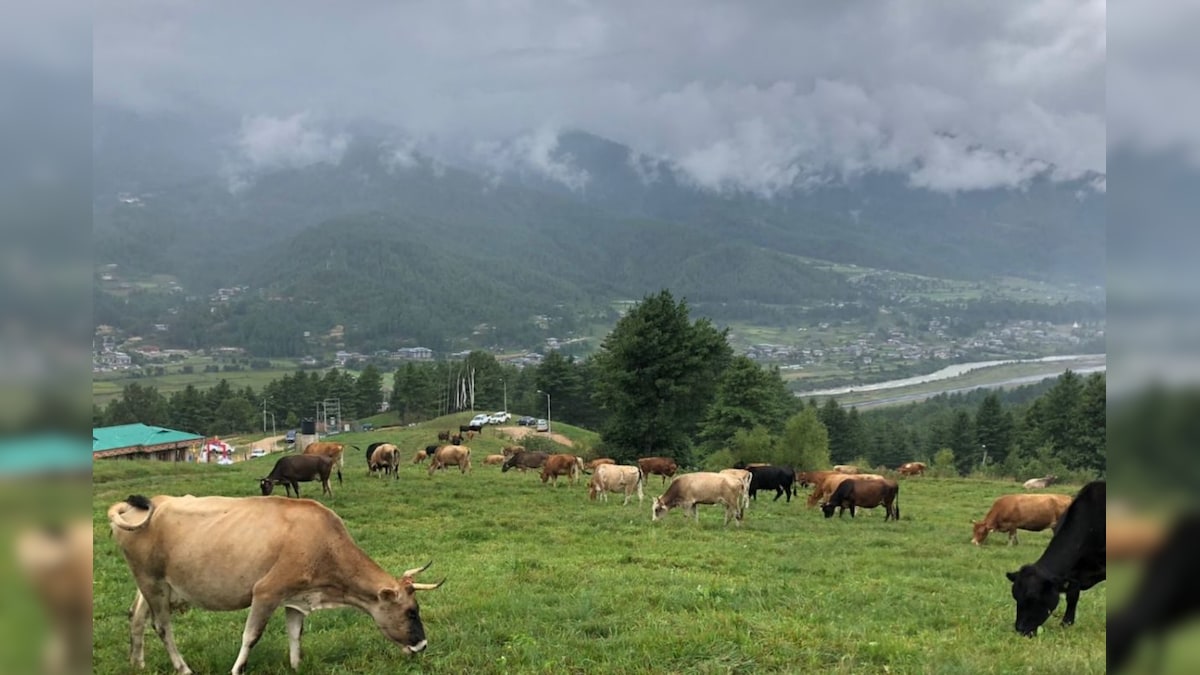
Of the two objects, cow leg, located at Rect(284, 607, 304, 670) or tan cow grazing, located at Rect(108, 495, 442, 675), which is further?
cow leg, located at Rect(284, 607, 304, 670)

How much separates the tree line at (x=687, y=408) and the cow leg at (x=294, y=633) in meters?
3.50

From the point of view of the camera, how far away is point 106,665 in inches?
269

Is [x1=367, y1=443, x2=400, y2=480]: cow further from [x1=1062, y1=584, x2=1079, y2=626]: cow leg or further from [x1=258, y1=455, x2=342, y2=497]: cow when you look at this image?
[x1=1062, y1=584, x2=1079, y2=626]: cow leg

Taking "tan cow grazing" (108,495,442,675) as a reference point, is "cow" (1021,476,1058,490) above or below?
below

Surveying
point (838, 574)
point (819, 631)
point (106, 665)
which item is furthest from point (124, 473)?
point (819, 631)

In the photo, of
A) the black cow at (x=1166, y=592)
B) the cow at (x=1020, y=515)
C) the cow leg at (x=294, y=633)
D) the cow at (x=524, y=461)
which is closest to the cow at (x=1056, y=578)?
the cow leg at (x=294, y=633)

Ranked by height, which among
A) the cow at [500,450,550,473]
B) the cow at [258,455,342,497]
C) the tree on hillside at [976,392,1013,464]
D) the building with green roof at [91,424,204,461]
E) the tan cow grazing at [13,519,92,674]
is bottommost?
the tree on hillside at [976,392,1013,464]

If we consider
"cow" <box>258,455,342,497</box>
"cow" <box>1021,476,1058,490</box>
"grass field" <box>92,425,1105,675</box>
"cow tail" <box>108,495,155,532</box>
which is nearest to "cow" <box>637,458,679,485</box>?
"grass field" <box>92,425,1105,675</box>

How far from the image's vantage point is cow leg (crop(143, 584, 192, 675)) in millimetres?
6621

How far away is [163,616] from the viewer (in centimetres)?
667

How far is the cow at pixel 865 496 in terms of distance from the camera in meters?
21.1

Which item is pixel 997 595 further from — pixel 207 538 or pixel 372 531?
pixel 372 531

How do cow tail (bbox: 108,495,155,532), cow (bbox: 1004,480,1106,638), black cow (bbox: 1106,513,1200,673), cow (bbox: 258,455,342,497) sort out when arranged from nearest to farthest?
1. black cow (bbox: 1106,513,1200,673)
2. cow tail (bbox: 108,495,155,532)
3. cow (bbox: 1004,480,1106,638)
4. cow (bbox: 258,455,342,497)

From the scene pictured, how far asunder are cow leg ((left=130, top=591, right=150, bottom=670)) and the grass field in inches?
6.0
